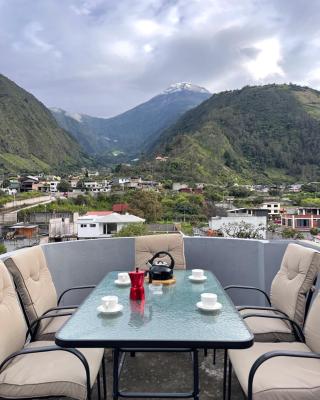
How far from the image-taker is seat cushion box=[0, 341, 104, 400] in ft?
4.48

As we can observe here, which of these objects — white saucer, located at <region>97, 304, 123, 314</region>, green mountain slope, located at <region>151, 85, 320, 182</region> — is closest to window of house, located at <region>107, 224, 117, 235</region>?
white saucer, located at <region>97, 304, 123, 314</region>

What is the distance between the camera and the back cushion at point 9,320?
155 centimetres

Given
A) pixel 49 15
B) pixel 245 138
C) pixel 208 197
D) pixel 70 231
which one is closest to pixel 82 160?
pixel 245 138

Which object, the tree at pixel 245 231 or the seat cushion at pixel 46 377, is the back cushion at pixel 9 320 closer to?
the seat cushion at pixel 46 377

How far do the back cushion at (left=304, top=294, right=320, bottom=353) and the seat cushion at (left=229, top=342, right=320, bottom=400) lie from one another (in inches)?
2.5

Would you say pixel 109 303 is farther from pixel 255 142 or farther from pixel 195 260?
pixel 255 142

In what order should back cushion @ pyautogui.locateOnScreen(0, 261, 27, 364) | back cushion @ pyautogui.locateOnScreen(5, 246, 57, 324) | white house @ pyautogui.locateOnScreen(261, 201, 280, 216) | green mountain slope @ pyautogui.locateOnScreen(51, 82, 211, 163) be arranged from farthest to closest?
green mountain slope @ pyautogui.locateOnScreen(51, 82, 211, 163)
white house @ pyautogui.locateOnScreen(261, 201, 280, 216)
back cushion @ pyautogui.locateOnScreen(5, 246, 57, 324)
back cushion @ pyautogui.locateOnScreen(0, 261, 27, 364)

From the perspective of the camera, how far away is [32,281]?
2.00 metres

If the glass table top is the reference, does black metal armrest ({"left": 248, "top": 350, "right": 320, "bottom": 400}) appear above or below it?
below

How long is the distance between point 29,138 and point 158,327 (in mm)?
88799

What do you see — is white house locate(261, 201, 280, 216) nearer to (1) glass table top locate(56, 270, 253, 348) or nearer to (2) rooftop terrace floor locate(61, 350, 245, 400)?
(2) rooftop terrace floor locate(61, 350, 245, 400)

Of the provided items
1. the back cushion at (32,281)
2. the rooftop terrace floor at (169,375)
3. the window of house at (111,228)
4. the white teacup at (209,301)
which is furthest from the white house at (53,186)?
the white teacup at (209,301)

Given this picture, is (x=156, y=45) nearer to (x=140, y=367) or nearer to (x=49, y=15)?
(x=49, y=15)

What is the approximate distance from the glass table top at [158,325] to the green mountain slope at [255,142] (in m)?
42.9
